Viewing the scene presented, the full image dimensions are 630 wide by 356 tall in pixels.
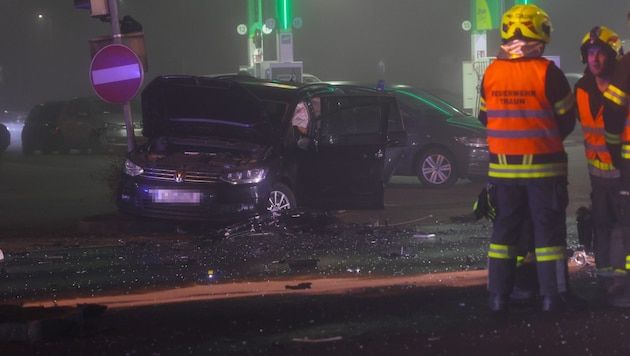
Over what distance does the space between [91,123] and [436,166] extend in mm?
12874

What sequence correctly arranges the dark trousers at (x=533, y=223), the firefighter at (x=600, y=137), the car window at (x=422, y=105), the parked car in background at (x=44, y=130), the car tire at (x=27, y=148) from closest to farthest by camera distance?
1. the dark trousers at (x=533, y=223)
2. the firefighter at (x=600, y=137)
3. the car window at (x=422, y=105)
4. the parked car in background at (x=44, y=130)
5. the car tire at (x=27, y=148)

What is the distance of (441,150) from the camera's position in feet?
51.7

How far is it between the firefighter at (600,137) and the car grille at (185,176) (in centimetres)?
489

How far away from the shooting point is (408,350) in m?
5.43

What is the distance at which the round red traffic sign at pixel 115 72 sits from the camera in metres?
11.6

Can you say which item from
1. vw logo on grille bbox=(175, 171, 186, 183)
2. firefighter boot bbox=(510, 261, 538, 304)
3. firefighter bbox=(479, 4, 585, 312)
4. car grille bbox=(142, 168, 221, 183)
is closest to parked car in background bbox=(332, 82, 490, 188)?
car grille bbox=(142, 168, 221, 183)

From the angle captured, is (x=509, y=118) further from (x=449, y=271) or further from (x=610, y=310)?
(x=449, y=271)

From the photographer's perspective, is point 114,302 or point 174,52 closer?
point 114,302

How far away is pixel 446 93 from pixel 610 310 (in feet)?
89.5

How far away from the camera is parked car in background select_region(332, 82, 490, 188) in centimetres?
1565

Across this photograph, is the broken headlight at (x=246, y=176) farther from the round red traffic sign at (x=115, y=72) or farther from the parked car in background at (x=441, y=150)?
the parked car in background at (x=441, y=150)

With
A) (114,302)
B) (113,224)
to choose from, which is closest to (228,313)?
(114,302)

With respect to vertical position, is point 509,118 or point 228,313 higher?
point 509,118

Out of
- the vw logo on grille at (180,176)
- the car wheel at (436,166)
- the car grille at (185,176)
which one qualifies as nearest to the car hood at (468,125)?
the car wheel at (436,166)
